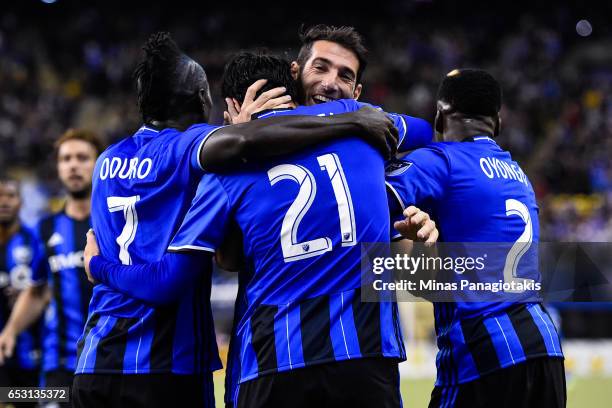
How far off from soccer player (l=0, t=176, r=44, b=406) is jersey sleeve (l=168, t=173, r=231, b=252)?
362 cm

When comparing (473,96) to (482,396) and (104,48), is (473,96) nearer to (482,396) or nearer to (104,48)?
(482,396)

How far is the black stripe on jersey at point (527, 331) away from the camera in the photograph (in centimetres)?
374

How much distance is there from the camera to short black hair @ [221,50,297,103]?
350cm

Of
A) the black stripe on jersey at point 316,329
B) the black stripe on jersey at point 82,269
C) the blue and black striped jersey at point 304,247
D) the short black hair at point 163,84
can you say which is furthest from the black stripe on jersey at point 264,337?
the black stripe on jersey at point 82,269

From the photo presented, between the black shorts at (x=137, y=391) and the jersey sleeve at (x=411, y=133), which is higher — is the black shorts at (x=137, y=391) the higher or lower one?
the lower one

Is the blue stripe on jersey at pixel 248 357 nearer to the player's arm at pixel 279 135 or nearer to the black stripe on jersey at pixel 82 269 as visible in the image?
the player's arm at pixel 279 135

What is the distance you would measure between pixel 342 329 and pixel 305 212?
45cm

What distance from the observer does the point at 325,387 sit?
307 centimetres

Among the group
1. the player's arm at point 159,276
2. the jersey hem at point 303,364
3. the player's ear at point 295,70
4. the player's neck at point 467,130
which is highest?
the player's ear at point 295,70

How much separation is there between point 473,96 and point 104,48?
23.4 metres

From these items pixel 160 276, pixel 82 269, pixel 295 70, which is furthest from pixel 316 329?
pixel 82 269

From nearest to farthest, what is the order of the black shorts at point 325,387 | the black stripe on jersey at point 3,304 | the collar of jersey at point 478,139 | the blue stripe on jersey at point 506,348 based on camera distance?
the black shorts at point 325,387 → the blue stripe on jersey at point 506,348 → the collar of jersey at point 478,139 → the black stripe on jersey at point 3,304

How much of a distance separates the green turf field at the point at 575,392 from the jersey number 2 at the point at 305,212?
590 centimetres

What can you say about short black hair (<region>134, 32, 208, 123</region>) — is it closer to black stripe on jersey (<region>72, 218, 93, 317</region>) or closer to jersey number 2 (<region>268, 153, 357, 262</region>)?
jersey number 2 (<region>268, 153, 357, 262</region>)
